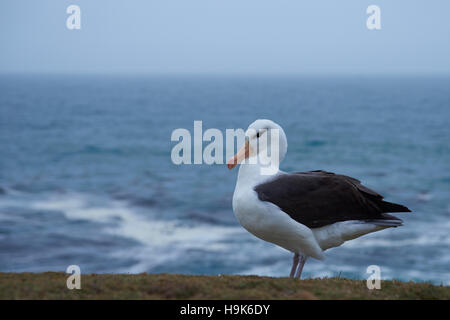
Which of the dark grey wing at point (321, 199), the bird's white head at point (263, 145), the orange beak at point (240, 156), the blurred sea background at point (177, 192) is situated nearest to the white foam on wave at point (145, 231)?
the blurred sea background at point (177, 192)

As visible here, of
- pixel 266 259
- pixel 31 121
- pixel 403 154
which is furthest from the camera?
pixel 31 121

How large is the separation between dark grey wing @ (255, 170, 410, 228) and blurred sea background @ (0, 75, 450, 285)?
12657mm

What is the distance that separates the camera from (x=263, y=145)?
9.77 metres

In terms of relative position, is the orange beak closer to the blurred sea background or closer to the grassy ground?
the grassy ground

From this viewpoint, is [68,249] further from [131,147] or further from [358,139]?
[358,139]

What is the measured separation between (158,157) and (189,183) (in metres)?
17.9

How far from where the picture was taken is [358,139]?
73.4 m

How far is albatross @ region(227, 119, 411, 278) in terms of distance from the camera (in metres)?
8.77

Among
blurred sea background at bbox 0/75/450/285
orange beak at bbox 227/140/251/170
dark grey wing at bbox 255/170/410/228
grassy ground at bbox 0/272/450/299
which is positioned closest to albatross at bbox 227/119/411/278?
dark grey wing at bbox 255/170/410/228

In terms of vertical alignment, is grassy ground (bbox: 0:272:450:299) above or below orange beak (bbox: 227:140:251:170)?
below

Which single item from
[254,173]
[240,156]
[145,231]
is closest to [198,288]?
[254,173]

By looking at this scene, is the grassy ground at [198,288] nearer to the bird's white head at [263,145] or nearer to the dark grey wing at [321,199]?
the dark grey wing at [321,199]

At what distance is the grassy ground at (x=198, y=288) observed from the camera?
7.23m
